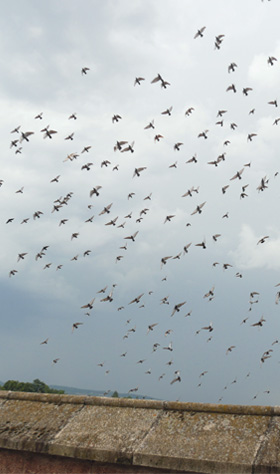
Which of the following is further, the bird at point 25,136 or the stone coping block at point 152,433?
the bird at point 25,136

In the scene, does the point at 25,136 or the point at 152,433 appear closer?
the point at 152,433

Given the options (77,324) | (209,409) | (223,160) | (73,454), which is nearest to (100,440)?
(73,454)

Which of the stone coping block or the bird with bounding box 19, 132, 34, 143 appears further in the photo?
the bird with bounding box 19, 132, 34, 143

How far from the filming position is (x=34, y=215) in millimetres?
32094

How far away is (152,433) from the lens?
227 inches

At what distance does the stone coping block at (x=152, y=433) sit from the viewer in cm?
513

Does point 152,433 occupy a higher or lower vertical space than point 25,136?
lower

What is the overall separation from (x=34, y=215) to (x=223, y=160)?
48.6 ft

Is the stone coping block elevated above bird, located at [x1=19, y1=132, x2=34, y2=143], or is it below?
below

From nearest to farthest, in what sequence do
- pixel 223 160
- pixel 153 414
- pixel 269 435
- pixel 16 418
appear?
1. pixel 269 435
2. pixel 153 414
3. pixel 16 418
4. pixel 223 160

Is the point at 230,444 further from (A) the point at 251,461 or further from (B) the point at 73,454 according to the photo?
(B) the point at 73,454

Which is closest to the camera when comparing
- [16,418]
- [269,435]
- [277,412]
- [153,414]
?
[269,435]

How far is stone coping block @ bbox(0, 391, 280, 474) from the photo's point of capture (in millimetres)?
5129

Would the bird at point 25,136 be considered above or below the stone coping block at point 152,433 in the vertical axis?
above
